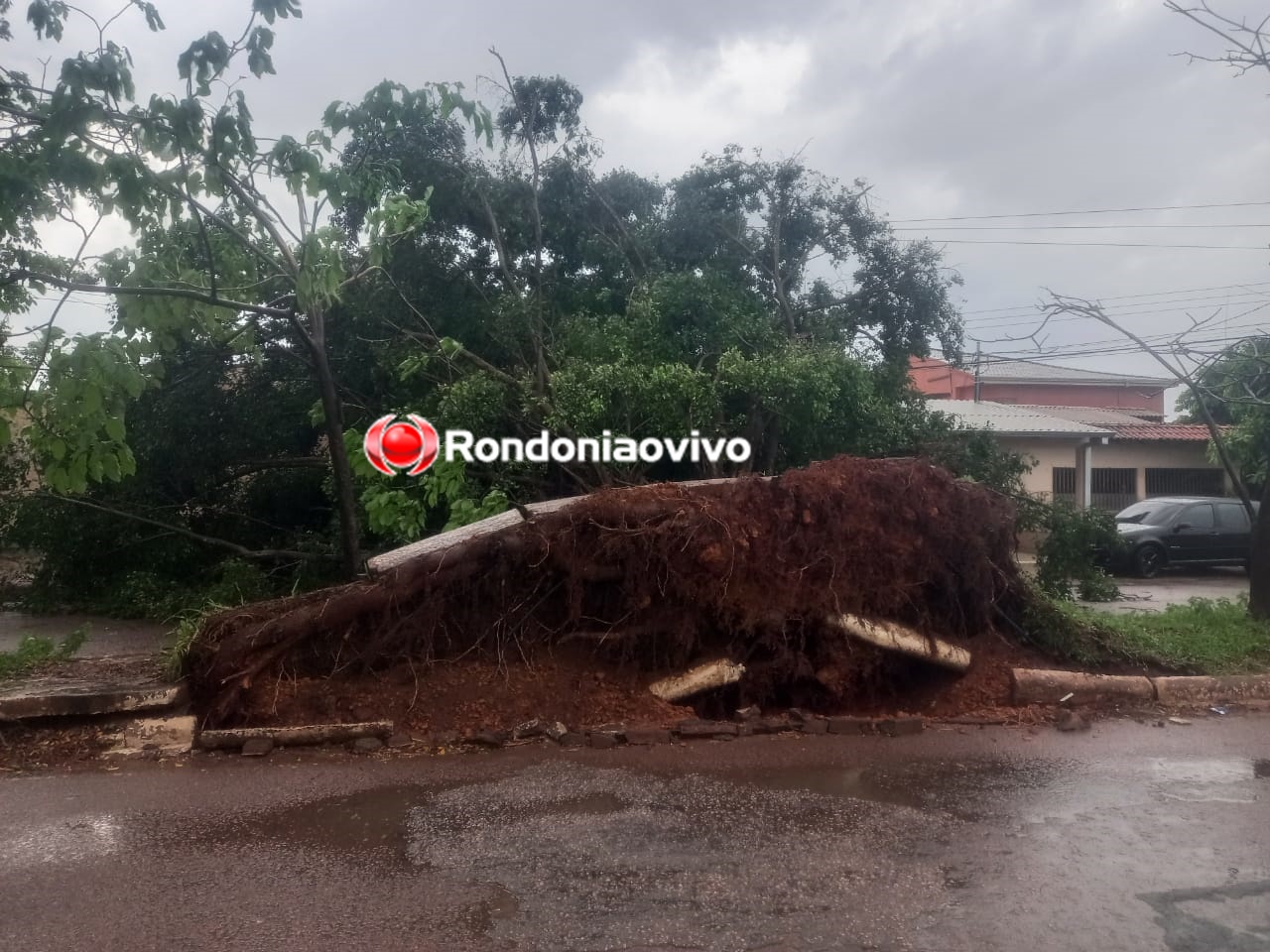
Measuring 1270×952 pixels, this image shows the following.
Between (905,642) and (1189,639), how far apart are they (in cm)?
291

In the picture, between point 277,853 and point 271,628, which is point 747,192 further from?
point 277,853

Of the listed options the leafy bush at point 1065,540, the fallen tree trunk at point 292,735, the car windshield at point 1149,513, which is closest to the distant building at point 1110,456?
the car windshield at point 1149,513

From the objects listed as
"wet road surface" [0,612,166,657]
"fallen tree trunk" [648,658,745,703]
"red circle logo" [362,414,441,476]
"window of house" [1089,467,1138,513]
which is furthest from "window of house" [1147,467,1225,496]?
"wet road surface" [0,612,166,657]

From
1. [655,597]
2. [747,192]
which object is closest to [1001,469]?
[747,192]

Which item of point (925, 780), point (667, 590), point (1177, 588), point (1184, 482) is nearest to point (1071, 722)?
point (925, 780)

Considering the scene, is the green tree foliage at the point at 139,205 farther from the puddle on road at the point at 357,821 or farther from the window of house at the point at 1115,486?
the window of house at the point at 1115,486

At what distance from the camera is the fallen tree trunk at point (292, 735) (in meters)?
6.57

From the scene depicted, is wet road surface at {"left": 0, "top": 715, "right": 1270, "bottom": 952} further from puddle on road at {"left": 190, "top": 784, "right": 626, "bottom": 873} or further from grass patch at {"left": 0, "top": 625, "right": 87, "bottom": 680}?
grass patch at {"left": 0, "top": 625, "right": 87, "bottom": 680}

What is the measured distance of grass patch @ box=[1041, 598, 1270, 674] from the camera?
834 centimetres

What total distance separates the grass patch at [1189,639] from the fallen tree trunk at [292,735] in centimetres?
559

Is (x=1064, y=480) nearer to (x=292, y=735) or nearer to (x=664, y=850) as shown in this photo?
(x=292, y=735)

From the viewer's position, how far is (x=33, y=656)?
26.7 feet

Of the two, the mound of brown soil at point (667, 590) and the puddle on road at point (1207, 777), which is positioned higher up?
the mound of brown soil at point (667, 590)

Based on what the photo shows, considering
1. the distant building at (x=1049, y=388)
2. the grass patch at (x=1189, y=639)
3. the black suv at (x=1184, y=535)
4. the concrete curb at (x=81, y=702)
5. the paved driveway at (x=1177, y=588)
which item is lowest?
the paved driveway at (x=1177, y=588)
